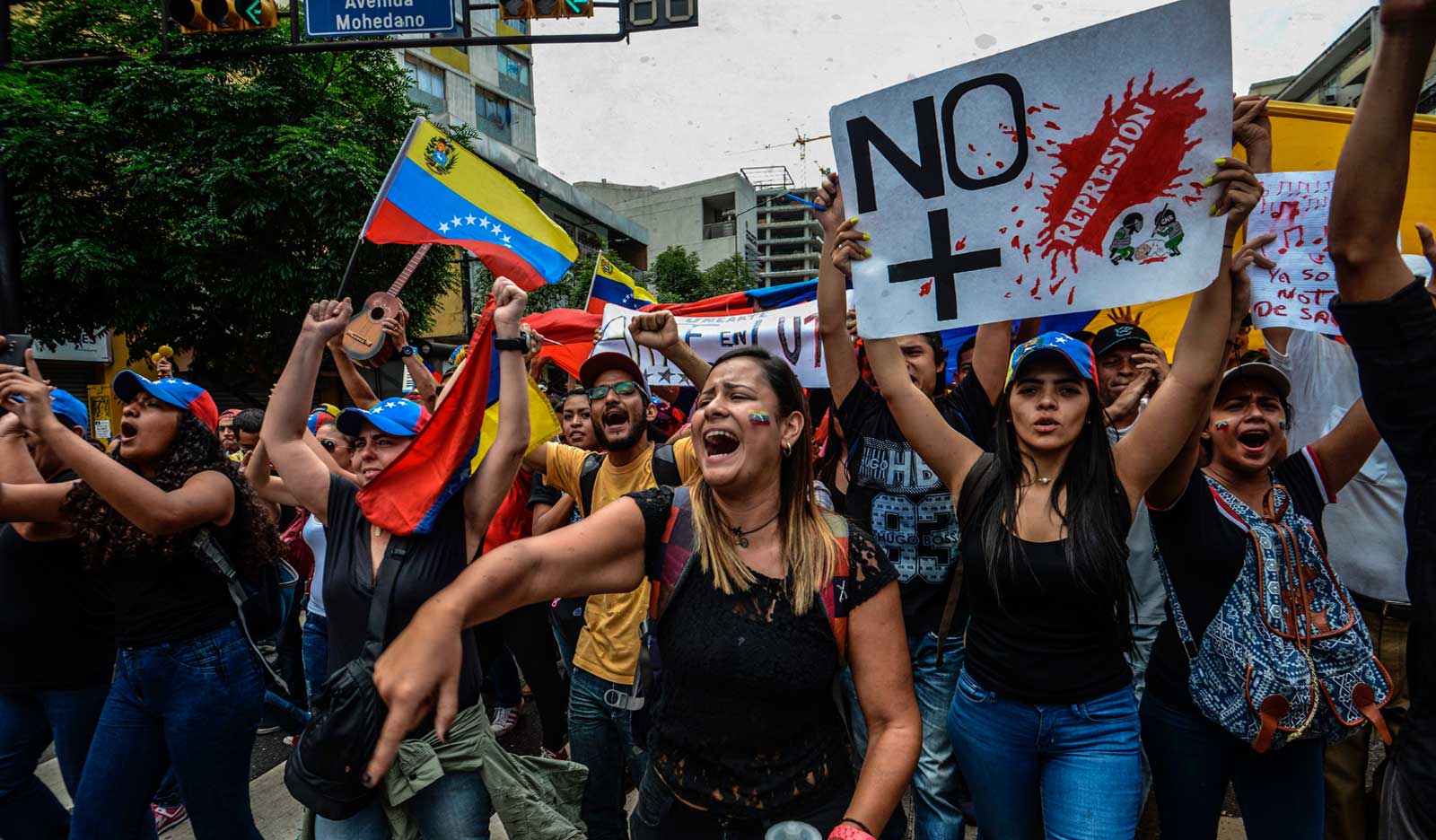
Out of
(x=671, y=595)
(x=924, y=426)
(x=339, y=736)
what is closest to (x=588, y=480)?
(x=924, y=426)

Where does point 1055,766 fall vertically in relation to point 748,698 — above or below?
below

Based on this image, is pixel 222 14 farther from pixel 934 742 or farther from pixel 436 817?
pixel 934 742

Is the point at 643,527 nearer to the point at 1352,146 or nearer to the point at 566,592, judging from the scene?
the point at 566,592

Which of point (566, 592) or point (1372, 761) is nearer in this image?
point (566, 592)

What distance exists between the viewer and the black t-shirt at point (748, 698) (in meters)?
1.80

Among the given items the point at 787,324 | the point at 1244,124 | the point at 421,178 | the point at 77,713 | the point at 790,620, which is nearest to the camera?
the point at 790,620

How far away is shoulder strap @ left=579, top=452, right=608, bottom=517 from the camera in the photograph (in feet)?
12.5

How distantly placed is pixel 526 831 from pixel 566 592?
140cm

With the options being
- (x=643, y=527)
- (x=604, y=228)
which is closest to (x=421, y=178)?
(x=643, y=527)

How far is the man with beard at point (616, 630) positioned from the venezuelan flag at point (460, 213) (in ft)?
2.79

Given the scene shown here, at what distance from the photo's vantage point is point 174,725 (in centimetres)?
278

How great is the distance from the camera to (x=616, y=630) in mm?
3283

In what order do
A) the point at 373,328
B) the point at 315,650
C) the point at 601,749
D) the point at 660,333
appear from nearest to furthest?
the point at 660,333 → the point at 601,749 → the point at 373,328 → the point at 315,650

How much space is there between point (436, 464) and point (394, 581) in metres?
0.37
